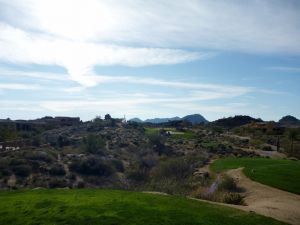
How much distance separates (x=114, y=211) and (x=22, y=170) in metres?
26.9

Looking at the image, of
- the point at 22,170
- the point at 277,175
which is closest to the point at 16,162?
the point at 22,170

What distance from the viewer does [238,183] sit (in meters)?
27.3

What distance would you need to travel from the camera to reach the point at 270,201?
20828mm

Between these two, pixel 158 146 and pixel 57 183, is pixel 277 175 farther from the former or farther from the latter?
pixel 158 146

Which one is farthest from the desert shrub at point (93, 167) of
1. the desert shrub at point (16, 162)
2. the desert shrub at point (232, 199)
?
the desert shrub at point (232, 199)

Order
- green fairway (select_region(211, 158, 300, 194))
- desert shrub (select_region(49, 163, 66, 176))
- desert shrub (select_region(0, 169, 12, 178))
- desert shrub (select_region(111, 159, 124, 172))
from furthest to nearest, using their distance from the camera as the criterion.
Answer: desert shrub (select_region(111, 159, 124, 172)) < desert shrub (select_region(49, 163, 66, 176)) < desert shrub (select_region(0, 169, 12, 178)) < green fairway (select_region(211, 158, 300, 194))

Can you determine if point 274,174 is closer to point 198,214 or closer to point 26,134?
point 198,214

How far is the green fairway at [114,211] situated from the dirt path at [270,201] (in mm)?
1713

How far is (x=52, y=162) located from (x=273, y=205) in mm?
32117

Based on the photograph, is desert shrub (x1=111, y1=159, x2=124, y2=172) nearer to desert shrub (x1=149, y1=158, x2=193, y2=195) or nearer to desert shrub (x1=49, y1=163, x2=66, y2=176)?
desert shrub (x1=49, y1=163, x2=66, y2=176)

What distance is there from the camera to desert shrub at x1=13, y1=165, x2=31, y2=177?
39531 millimetres

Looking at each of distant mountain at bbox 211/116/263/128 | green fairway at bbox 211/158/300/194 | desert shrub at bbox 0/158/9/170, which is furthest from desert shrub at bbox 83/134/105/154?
distant mountain at bbox 211/116/263/128

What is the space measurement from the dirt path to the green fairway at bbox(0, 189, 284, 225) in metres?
1.71

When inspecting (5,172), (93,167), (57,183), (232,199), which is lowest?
(57,183)
